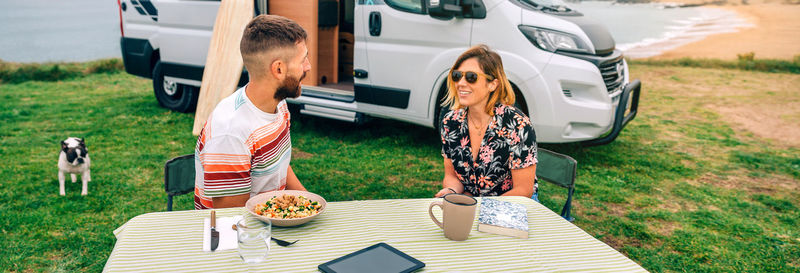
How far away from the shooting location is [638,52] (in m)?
15.9

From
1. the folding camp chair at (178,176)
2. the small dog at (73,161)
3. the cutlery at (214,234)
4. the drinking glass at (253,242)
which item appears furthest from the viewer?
the small dog at (73,161)

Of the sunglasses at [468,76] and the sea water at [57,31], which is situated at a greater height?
the sunglasses at [468,76]

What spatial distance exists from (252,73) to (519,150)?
133 centimetres

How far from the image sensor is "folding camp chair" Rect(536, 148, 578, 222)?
279 cm

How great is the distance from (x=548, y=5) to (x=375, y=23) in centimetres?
174

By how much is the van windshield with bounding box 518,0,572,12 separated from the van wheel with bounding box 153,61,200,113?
4985 mm

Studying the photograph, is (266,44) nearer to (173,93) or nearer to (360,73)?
(360,73)

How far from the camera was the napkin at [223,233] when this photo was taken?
5.37 ft

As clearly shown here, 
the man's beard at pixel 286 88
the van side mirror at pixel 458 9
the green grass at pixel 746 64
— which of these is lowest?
the green grass at pixel 746 64

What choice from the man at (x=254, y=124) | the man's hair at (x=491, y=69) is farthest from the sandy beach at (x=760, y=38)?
the man at (x=254, y=124)

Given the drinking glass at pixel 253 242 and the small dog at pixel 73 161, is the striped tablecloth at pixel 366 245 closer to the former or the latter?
the drinking glass at pixel 253 242

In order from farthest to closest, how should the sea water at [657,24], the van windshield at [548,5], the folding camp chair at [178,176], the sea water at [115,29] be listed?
1. the sea water at [657,24]
2. the sea water at [115,29]
3. the van windshield at [548,5]
4. the folding camp chair at [178,176]

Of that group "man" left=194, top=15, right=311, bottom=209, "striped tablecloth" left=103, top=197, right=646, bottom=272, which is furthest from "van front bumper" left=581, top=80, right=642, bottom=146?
"man" left=194, top=15, right=311, bottom=209

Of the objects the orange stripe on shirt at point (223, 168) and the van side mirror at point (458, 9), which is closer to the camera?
the orange stripe on shirt at point (223, 168)
